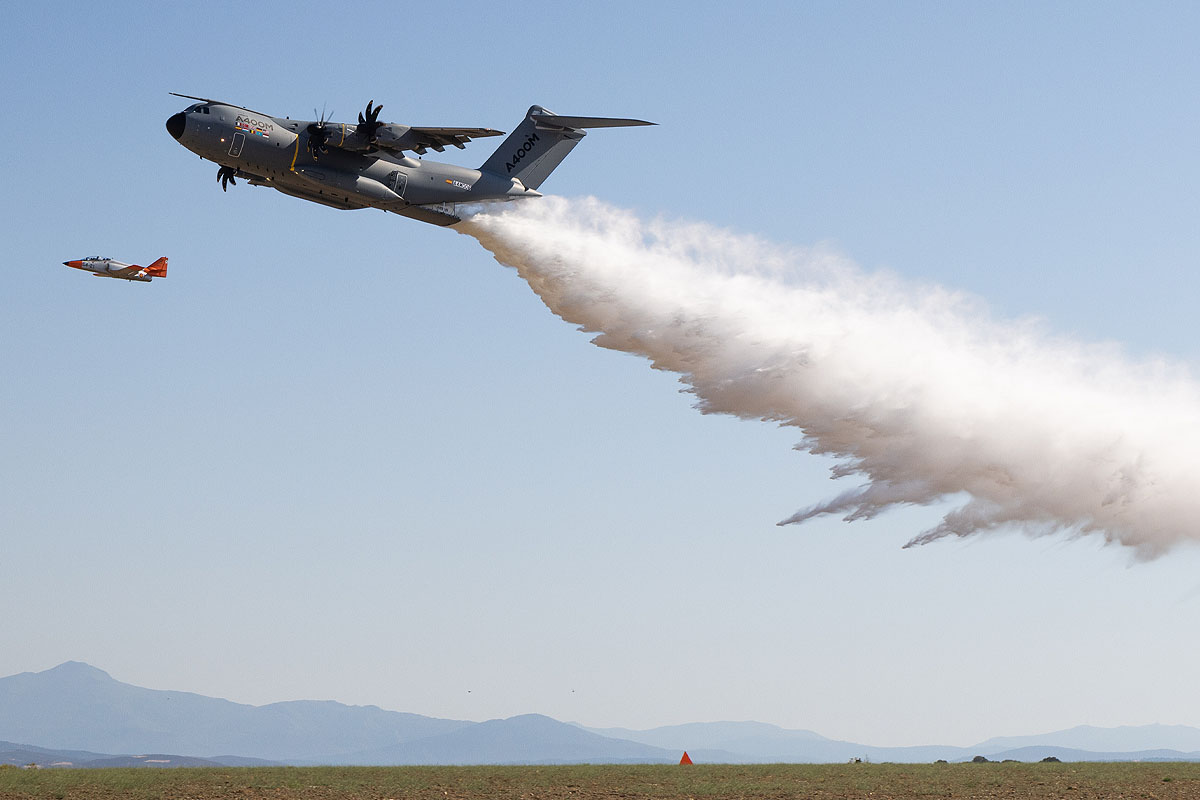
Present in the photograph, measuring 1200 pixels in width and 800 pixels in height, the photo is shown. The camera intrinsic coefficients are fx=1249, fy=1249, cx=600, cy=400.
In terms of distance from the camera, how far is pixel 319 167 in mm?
39812

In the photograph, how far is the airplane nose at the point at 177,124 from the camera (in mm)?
38469

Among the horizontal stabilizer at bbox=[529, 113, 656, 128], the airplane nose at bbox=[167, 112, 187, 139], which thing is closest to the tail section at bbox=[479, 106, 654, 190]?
the horizontal stabilizer at bbox=[529, 113, 656, 128]

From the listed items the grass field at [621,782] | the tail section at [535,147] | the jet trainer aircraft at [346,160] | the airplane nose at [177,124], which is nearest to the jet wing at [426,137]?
the jet trainer aircraft at [346,160]

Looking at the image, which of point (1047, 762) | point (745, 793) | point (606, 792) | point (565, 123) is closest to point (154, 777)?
point (606, 792)

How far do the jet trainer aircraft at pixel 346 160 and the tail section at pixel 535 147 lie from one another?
3.15ft

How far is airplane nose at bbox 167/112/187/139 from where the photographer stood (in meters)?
38.5

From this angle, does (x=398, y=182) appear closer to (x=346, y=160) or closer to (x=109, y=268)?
(x=346, y=160)

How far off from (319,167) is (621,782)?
828 inches

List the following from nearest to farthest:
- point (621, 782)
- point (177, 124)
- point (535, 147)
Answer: point (621, 782) → point (177, 124) → point (535, 147)

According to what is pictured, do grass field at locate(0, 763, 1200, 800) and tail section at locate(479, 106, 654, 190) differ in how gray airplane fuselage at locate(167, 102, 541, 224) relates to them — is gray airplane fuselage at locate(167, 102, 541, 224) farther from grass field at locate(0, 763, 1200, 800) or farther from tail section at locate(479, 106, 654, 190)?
grass field at locate(0, 763, 1200, 800)

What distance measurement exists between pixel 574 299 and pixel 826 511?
11.3 m

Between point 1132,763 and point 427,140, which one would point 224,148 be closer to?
point 427,140

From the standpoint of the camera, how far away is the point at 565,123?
45438 millimetres

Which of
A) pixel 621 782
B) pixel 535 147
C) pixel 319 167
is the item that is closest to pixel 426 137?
pixel 319 167
